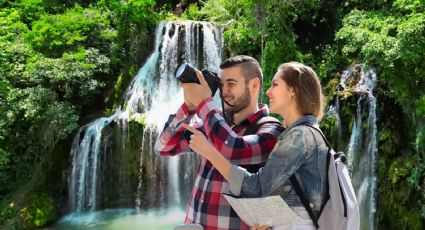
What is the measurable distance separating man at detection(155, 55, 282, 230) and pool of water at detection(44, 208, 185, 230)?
709cm

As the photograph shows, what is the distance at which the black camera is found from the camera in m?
1.78

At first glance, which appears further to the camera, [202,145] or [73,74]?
[73,74]

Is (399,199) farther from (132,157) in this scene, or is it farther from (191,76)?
(191,76)

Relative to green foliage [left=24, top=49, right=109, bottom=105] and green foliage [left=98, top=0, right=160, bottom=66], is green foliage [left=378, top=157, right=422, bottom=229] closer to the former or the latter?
green foliage [left=24, top=49, right=109, bottom=105]

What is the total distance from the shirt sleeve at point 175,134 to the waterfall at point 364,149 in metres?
6.69

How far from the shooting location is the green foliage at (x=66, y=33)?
12109 mm

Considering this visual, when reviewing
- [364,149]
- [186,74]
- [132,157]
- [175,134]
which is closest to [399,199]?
[364,149]

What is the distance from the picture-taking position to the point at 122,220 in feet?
31.2

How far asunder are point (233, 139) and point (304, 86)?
13.4 inches

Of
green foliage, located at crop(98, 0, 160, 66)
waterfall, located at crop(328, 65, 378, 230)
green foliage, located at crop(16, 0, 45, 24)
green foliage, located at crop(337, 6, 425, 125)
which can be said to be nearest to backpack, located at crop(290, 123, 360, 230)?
green foliage, located at crop(337, 6, 425, 125)

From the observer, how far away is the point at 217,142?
1756mm

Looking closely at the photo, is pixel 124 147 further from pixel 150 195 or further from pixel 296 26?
pixel 296 26

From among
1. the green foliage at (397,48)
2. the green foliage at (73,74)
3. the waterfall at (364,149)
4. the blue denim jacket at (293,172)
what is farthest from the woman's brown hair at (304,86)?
the green foliage at (73,74)

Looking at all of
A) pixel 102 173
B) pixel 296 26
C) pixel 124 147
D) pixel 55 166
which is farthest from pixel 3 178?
pixel 296 26
